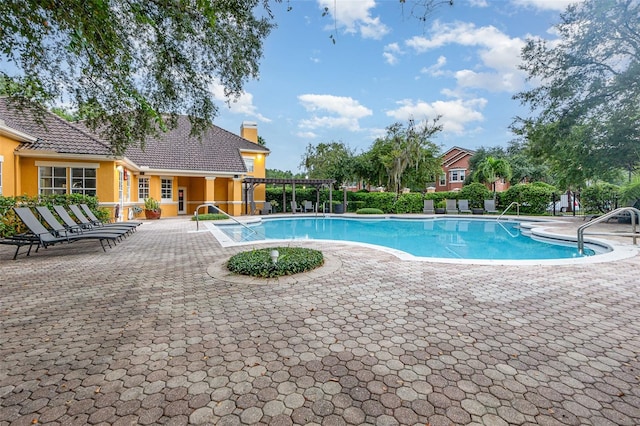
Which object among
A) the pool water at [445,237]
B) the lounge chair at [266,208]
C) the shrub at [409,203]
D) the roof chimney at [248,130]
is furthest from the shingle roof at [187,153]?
the shrub at [409,203]

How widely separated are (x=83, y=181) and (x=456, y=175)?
135ft

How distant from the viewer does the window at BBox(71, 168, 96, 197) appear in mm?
13680

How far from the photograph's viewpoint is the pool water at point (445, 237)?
10227 millimetres

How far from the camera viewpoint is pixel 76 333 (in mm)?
3367

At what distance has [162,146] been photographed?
840 inches

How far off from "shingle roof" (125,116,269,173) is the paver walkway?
51.3ft

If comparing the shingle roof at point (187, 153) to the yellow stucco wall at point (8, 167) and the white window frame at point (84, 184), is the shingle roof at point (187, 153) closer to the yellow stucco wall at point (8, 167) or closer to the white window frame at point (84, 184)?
the white window frame at point (84, 184)

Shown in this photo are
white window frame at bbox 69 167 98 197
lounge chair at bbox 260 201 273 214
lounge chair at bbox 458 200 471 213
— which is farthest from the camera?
lounge chair at bbox 458 200 471 213

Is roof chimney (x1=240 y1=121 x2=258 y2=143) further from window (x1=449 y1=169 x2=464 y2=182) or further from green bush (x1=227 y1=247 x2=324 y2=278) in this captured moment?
window (x1=449 y1=169 x2=464 y2=182)

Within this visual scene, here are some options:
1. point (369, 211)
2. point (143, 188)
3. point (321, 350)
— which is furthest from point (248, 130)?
point (321, 350)

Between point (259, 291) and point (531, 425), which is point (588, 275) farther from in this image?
point (259, 291)

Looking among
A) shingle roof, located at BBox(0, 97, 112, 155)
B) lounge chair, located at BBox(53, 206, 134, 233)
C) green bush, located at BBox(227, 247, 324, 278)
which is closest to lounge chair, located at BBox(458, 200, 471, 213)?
green bush, located at BBox(227, 247, 324, 278)

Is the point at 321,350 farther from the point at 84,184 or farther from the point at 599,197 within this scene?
the point at 599,197

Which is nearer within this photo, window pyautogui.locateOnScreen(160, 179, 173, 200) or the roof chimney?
window pyautogui.locateOnScreen(160, 179, 173, 200)
